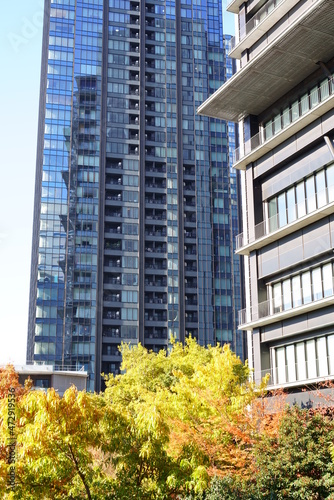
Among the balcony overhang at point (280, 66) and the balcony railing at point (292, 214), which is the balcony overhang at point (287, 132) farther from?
the balcony railing at point (292, 214)

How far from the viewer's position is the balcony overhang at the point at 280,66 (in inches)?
1409

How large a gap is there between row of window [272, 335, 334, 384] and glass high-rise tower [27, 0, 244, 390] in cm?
6175

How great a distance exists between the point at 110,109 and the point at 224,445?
9426cm

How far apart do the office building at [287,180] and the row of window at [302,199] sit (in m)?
0.07

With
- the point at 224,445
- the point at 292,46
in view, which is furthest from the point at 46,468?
the point at 292,46

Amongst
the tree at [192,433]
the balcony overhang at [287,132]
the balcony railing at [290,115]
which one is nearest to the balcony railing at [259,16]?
the balcony railing at [290,115]

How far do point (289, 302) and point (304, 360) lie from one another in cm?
382

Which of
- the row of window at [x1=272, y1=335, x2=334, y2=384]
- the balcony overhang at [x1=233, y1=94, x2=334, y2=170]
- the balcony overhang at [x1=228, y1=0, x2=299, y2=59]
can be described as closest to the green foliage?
the row of window at [x1=272, y1=335, x2=334, y2=384]

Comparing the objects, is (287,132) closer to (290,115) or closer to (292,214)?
(290,115)

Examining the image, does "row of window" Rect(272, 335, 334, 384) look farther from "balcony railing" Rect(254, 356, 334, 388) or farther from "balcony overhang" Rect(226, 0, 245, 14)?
"balcony overhang" Rect(226, 0, 245, 14)

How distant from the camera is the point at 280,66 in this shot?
39344mm

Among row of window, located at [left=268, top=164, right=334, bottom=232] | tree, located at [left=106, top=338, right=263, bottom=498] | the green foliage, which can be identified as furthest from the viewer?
row of window, located at [left=268, top=164, right=334, bottom=232]

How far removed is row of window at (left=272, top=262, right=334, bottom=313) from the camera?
37.0 meters

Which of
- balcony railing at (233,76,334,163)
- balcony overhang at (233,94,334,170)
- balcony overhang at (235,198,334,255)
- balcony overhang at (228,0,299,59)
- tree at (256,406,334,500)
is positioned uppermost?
balcony overhang at (228,0,299,59)
